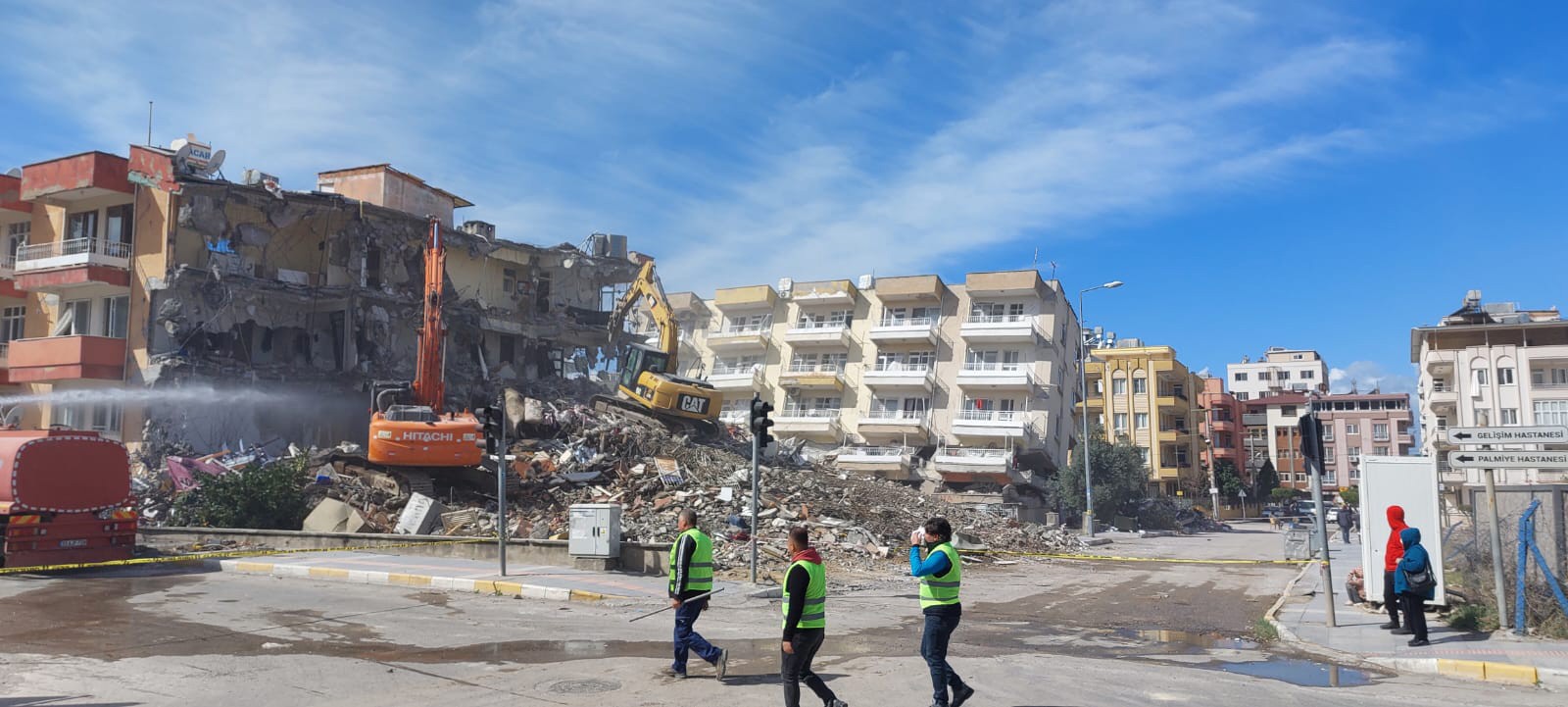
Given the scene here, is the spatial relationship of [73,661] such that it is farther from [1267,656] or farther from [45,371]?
[45,371]

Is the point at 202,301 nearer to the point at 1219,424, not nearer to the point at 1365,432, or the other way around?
the point at 1219,424

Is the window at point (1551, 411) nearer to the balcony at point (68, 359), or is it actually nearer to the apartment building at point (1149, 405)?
the apartment building at point (1149, 405)

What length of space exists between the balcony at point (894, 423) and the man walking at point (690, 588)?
4734 centimetres

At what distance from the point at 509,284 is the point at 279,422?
13521 millimetres

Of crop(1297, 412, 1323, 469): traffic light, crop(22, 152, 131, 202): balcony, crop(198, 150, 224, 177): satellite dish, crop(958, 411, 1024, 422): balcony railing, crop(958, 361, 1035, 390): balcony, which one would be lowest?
crop(1297, 412, 1323, 469): traffic light

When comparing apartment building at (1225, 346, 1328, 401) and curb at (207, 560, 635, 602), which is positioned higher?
apartment building at (1225, 346, 1328, 401)

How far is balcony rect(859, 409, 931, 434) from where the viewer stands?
185 ft

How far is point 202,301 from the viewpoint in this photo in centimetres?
3522

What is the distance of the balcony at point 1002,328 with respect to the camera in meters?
54.5

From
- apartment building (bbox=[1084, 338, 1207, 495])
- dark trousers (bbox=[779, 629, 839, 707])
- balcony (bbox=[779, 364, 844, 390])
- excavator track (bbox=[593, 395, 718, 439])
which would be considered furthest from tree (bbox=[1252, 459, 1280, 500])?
dark trousers (bbox=[779, 629, 839, 707])

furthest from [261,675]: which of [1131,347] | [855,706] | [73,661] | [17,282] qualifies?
[1131,347]

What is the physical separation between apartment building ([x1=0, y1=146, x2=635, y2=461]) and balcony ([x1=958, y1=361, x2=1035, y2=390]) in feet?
83.5

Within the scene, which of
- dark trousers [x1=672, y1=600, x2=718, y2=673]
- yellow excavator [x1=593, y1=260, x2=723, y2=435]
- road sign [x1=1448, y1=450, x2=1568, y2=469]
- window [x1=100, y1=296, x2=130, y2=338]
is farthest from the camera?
yellow excavator [x1=593, y1=260, x2=723, y2=435]

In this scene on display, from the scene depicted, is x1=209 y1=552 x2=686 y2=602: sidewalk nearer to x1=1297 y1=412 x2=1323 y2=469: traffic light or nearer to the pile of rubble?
the pile of rubble
